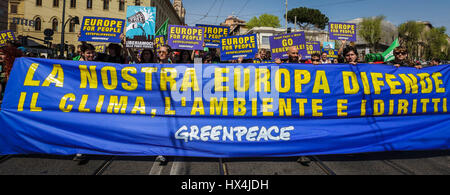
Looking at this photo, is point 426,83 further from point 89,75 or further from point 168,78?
point 89,75

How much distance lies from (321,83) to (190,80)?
1.96m

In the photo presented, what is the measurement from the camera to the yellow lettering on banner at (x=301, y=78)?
3466 mm

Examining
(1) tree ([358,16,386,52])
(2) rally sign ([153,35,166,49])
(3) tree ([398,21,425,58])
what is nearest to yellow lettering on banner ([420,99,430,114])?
(2) rally sign ([153,35,166,49])

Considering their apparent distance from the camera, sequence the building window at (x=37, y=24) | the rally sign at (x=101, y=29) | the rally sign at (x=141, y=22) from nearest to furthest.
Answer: the rally sign at (x=101, y=29)
the rally sign at (x=141, y=22)
the building window at (x=37, y=24)

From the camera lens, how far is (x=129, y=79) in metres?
3.42

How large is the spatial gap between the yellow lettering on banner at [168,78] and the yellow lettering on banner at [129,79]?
0.40m

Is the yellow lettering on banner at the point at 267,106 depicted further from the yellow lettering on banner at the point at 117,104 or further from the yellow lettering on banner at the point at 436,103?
the yellow lettering on banner at the point at 436,103

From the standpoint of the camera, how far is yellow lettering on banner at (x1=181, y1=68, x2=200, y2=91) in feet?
11.1

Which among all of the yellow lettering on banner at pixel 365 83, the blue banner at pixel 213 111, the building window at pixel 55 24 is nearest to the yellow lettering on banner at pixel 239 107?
the blue banner at pixel 213 111

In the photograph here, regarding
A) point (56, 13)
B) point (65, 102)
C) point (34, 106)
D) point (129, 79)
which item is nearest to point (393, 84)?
point (129, 79)

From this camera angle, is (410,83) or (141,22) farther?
(141,22)

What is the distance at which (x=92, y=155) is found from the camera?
3.49 m
